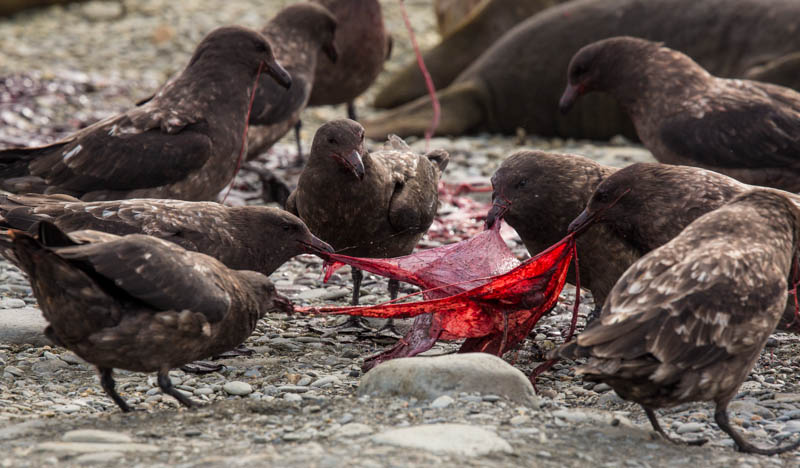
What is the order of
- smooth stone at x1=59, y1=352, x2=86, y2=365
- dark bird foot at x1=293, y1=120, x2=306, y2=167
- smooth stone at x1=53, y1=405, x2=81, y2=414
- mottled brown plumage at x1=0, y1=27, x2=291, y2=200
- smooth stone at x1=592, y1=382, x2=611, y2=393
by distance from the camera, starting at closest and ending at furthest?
smooth stone at x1=53, y1=405, x2=81, y2=414 < smooth stone at x1=592, y1=382, x2=611, y2=393 < smooth stone at x1=59, y1=352, x2=86, y2=365 < mottled brown plumage at x1=0, y1=27, x2=291, y2=200 < dark bird foot at x1=293, y1=120, x2=306, y2=167

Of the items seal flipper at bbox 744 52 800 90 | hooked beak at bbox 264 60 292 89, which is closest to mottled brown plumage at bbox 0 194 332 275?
hooked beak at bbox 264 60 292 89

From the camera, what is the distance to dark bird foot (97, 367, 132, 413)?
14.8 ft

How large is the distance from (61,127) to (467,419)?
26.8 feet

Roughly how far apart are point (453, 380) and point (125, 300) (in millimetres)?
1424

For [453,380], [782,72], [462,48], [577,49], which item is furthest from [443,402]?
[462,48]

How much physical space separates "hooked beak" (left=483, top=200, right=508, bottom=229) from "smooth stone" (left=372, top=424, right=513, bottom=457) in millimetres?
1909

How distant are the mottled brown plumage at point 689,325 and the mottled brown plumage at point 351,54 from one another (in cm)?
603

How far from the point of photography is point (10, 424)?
168 inches

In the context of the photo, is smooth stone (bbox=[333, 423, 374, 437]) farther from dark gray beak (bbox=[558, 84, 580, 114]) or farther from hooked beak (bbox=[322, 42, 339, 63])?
hooked beak (bbox=[322, 42, 339, 63])

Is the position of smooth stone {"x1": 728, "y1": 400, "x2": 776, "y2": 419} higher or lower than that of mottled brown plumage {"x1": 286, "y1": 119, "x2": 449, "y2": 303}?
lower

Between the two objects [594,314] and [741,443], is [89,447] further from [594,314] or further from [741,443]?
[594,314]

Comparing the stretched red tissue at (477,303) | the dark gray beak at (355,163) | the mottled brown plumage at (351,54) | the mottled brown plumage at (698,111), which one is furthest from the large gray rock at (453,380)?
the mottled brown plumage at (351,54)

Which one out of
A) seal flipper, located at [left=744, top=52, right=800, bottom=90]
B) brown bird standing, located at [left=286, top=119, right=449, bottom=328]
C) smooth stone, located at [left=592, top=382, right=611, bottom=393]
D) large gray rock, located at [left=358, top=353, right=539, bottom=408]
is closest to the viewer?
large gray rock, located at [left=358, top=353, right=539, bottom=408]

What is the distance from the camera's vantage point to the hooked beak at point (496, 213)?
18.7 feet
